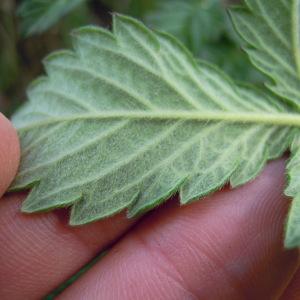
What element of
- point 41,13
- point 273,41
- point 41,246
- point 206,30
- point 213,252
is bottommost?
point 213,252

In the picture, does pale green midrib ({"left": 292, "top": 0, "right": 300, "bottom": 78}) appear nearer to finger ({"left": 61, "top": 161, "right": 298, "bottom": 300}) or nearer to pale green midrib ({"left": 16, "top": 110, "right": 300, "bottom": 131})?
pale green midrib ({"left": 16, "top": 110, "right": 300, "bottom": 131})

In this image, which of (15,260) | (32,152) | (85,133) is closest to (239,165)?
(85,133)

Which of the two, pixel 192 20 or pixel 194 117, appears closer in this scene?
pixel 194 117

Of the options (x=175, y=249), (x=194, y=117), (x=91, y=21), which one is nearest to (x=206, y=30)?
(x=91, y=21)

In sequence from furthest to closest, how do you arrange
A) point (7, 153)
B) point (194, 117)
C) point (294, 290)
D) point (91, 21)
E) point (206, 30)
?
1. point (91, 21)
2. point (206, 30)
3. point (294, 290)
4. point (194, 117)
5. point (7, 153)

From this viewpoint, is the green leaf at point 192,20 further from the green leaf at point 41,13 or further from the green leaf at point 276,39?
the green leaf at point 276,39

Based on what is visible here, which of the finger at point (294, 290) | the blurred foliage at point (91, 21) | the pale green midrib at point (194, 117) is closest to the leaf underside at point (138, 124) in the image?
the pale green midrib at point (194, 117)

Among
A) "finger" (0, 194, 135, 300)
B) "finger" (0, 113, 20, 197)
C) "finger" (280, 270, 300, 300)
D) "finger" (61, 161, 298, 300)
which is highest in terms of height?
"finger" (0, 113, 20, 197)

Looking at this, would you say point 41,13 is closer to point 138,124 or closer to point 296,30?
point 138,124

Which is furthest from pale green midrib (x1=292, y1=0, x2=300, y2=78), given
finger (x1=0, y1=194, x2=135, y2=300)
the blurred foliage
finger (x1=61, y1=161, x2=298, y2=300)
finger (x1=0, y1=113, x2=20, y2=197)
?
finger (x1=0, y1=113, x2=20, y2=197)
